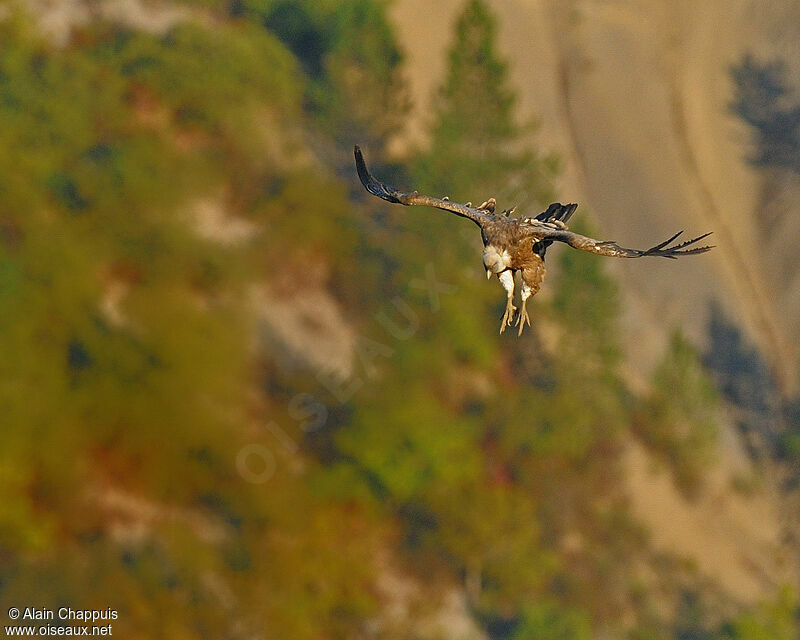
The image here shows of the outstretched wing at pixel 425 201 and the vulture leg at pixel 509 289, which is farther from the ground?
the outstretched wing at pixel 425 201

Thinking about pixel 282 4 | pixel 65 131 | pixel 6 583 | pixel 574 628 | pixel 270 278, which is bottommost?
pixel 574 628

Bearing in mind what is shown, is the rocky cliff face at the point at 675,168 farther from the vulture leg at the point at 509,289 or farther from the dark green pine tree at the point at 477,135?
the vulture leg at the point at 509,289

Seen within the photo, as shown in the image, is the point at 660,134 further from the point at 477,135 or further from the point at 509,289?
the point at 509,289

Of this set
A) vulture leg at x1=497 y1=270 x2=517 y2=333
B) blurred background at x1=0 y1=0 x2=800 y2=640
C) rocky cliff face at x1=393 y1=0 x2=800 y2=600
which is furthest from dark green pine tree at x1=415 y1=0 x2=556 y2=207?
vulture leg at x1=497 y1=270 x2=517 y2=333

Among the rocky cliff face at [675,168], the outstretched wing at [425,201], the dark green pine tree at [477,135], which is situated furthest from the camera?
the rocky cliff face at [675,168]

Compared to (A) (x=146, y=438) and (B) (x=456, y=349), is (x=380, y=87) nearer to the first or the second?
(B) (x=456, y=349)

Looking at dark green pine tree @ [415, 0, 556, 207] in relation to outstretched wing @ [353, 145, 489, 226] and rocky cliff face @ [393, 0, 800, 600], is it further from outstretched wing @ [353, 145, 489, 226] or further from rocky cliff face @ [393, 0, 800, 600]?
outstretched wing @ [353, 145, 489, 226]

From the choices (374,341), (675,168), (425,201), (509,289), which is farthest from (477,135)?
(509,289)

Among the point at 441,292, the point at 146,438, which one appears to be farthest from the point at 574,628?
the point at 146,438

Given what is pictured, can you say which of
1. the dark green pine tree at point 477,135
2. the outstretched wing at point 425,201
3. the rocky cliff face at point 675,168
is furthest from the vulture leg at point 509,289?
the rocky cliff face at point 675,168
